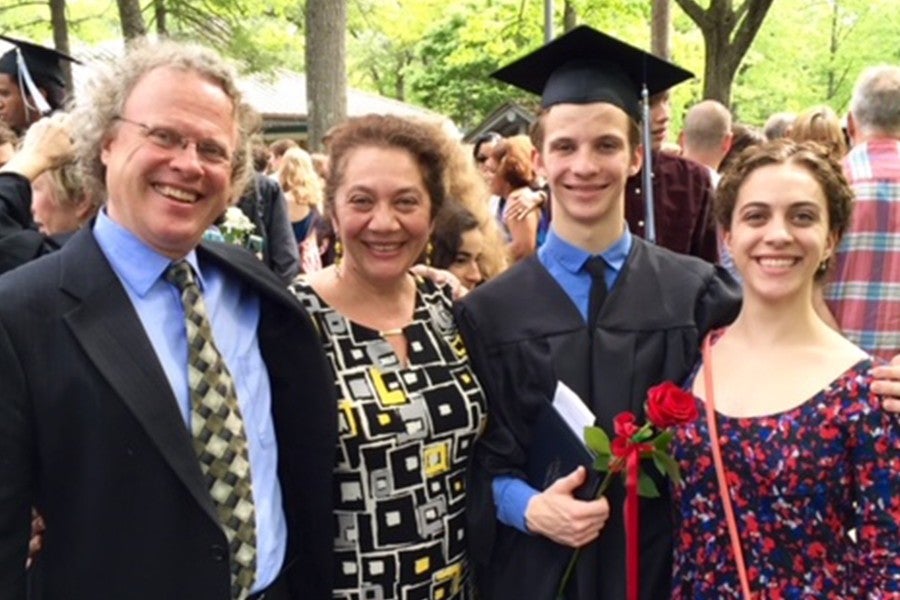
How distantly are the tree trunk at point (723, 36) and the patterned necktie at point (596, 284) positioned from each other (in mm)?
9629

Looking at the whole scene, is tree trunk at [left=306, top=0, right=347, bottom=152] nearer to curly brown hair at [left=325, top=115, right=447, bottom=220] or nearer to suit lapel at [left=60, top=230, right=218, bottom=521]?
curly brown hair at [left=325, top=115, right=447, bottom=220]

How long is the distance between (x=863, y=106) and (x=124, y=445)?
152 inches

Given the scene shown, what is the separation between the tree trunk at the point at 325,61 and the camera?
9.27m

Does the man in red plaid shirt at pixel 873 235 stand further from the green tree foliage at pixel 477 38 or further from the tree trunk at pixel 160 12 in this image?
the tree trunk at pixel 160 12

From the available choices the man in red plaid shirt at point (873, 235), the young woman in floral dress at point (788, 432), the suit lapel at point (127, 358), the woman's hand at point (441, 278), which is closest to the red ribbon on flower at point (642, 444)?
the young woman in floral dress at point (788, 432)

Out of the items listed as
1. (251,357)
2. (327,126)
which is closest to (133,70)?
(251,357)

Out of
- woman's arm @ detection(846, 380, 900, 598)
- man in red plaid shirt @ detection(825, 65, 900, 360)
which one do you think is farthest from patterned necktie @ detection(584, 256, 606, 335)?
man in red plaid shirt @ detection(825, 65, 900, 360)

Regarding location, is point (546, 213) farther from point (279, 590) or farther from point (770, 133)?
point (770, 133)

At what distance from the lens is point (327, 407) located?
2.19 meters

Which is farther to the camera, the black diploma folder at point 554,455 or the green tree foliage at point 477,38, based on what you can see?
the green tree foliage at point 477,38

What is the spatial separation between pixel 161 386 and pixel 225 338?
0.30 metres

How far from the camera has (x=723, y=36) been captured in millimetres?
11547

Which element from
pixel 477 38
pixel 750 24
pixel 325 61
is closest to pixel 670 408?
pixel 325 61

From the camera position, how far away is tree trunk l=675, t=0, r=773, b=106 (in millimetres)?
11367
